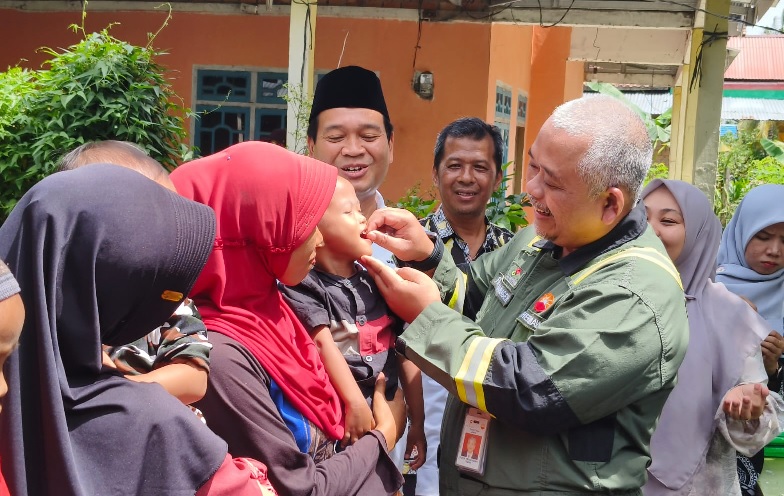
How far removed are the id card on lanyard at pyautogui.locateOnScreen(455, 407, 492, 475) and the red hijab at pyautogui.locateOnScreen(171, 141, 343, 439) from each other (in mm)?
388

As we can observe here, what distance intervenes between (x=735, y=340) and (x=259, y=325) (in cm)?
215

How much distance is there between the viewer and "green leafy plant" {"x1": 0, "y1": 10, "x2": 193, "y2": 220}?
4.26m

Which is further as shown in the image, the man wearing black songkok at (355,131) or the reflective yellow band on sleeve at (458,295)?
the man wearing black songkok at (355,131)

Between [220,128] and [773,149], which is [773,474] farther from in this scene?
[773,149]

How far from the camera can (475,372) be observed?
6.77ft

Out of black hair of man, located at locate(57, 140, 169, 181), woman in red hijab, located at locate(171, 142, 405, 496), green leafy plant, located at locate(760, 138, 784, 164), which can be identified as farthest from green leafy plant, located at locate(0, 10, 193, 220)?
green leafy plant, located at locate(760, 138, 784, 164)

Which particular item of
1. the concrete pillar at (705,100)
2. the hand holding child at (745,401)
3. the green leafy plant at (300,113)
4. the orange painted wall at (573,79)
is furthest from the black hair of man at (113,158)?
the orange painted wall at (573,79)

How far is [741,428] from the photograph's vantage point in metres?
3.22

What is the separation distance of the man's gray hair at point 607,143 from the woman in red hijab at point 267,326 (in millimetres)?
649

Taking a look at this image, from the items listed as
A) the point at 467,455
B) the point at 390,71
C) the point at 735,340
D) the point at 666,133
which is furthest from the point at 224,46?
the point at 666,133

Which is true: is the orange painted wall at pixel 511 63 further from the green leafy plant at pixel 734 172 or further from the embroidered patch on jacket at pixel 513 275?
the embroidered patch on jacket at pixel 513 275

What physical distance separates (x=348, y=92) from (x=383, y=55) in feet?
18.9

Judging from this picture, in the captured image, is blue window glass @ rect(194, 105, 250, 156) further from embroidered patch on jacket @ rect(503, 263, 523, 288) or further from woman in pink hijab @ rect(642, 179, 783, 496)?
embroidered patch on jacket @ rect(503, 263, 523, 288)

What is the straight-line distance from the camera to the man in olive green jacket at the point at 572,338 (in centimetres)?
199
